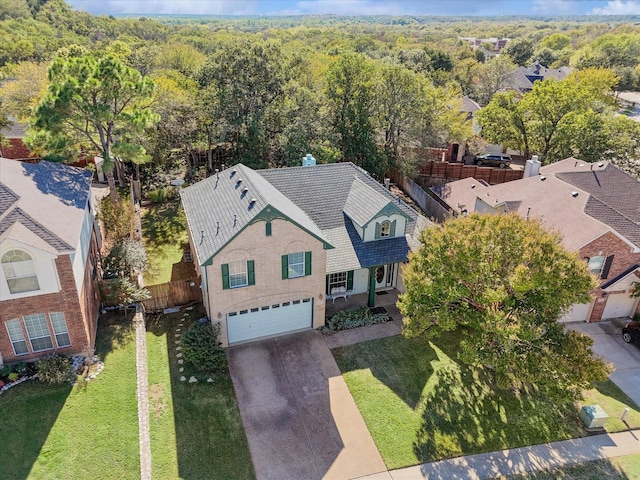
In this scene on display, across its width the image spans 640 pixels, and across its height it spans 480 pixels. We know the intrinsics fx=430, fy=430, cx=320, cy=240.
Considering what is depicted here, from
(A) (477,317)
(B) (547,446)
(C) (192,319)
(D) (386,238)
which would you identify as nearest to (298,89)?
(D) (386,238)

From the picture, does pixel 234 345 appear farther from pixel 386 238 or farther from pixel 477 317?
pixel 477 317

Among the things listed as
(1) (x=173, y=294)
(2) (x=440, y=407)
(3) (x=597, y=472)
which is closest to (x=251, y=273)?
(1) (x=173, y=294)

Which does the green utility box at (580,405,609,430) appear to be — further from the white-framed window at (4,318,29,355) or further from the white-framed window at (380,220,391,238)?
the white-framed window at (4,318,29,355)

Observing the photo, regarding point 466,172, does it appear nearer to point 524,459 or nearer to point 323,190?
point 323,190

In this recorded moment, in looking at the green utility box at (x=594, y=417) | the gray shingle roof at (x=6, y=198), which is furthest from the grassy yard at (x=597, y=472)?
the gray shingle roof at (x=6, y=198)

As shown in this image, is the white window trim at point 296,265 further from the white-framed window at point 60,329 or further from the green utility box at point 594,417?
the green utility box at point 594,417

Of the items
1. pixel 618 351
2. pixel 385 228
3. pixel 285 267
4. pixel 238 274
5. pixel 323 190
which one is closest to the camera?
pixel 238 274
